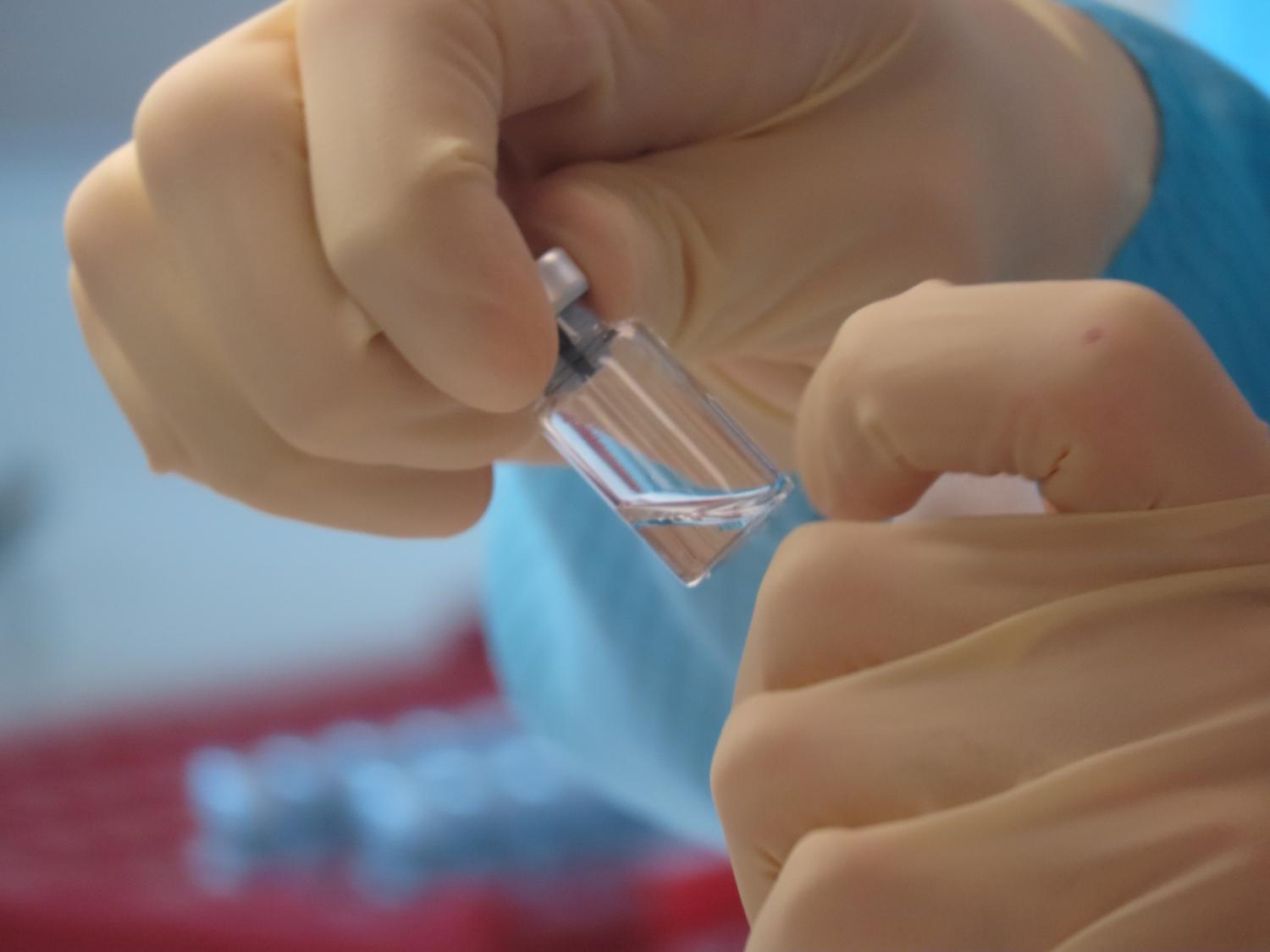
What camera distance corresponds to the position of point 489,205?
42 cm

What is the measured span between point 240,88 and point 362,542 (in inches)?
72.6

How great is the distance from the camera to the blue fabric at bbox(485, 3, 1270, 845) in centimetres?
69

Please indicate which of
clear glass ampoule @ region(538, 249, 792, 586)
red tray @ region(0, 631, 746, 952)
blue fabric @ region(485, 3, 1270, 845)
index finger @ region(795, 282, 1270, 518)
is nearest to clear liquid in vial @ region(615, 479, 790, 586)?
clear glass ampoule @ region(538, 249, 792, 586)

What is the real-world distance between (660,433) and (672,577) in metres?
0.40

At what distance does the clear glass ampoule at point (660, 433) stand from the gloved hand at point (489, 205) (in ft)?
0.07

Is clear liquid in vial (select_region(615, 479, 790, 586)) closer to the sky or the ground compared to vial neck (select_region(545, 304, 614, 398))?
closer to the ground

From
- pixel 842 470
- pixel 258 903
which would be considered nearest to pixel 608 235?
pixel 842 470

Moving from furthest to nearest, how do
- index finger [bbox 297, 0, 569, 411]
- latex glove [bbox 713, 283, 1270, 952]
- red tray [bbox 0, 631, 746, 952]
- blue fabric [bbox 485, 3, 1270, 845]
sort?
1. red tray [bbox 0, 631, 746, 952]
2. blue fabric [bbox 485, 3, 1270, 845]
3. index finger [bbox 297, 0, 569, 411]
4. latex glove [bbox 713, 283, 1270, 952]

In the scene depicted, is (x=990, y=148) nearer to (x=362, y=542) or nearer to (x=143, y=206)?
(x=143, y=206)

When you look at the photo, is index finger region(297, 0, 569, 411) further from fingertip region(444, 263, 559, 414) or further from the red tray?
the red tray

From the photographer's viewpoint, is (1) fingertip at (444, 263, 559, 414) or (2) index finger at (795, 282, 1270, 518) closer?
(2) index finger at (795, 282, 1270, 518)

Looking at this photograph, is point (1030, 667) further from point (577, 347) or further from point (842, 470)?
point (577, 347)

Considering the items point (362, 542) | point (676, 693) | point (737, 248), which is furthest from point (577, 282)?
point (362, 542)

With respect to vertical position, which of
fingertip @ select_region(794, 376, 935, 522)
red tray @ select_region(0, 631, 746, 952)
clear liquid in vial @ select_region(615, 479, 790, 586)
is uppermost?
fingertip @ select_region(794, 376, 935, 522)
